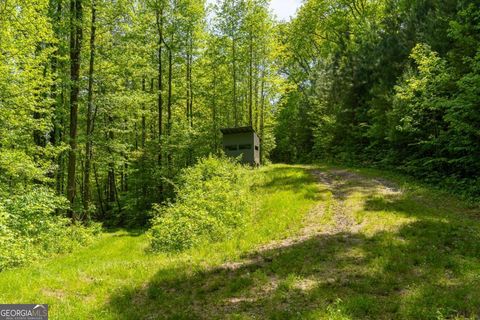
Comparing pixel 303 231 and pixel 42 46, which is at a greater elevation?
pixel 42 46

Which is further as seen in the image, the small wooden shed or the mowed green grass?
the small wooden shed

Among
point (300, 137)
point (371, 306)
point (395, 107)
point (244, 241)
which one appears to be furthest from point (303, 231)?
point (300, 137)

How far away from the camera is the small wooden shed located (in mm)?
24047

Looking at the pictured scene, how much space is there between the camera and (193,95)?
109 feet

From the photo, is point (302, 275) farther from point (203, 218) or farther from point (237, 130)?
point (237, 130)

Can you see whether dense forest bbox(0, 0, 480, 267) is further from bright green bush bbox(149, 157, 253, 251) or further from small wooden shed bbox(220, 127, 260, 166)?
bright green bush bbox(149, 157, 253, 251)

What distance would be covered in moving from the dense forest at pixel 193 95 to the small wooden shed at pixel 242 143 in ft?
5.94

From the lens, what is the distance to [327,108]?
31.1m

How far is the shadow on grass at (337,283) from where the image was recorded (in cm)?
581

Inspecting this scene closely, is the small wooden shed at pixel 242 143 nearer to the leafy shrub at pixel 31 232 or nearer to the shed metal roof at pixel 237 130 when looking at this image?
the shed metal roof at pixel 237 130

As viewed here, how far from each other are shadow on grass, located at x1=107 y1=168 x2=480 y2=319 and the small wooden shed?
1466 cm

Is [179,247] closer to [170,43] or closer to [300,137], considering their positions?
[170,43]

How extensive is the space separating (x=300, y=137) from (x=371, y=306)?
30.6m

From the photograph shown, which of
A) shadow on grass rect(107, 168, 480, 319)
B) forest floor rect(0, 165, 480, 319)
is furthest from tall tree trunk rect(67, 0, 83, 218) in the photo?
shadow on grass rect(107, 168, 480, 319)
